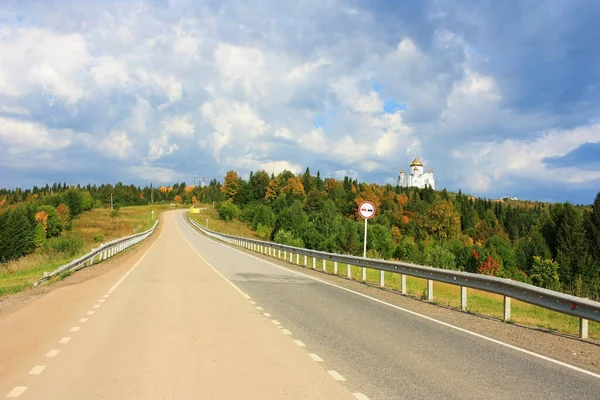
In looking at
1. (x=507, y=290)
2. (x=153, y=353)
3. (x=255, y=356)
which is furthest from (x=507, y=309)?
(x=153, y=353)

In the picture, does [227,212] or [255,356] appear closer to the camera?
[255,356]

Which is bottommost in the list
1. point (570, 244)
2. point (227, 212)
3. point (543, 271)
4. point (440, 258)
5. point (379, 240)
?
point (543, 271)

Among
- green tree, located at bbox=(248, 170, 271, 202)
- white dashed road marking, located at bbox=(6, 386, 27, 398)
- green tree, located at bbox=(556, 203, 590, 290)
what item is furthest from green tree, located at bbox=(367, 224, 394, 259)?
white dashed road marking, located at bbox=(6, 386, 27, 398)

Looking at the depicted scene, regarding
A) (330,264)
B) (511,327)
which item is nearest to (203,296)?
(511,327)

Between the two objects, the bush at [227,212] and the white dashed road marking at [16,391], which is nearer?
the white dashed road marking at [16,391]

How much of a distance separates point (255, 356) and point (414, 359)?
7.93ft

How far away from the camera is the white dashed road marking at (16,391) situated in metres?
5.95

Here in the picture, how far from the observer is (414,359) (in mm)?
8141

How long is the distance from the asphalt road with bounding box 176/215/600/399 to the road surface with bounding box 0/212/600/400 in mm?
24

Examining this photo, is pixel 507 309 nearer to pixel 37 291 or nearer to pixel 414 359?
pixel 414 359

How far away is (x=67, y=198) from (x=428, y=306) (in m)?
154

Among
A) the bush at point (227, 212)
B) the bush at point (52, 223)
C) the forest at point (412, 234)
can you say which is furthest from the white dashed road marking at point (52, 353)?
the bush at point (227, 212)

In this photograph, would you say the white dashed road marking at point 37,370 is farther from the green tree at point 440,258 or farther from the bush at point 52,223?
the bush at point 52,223

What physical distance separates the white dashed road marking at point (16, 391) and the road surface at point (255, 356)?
0.5 inches
